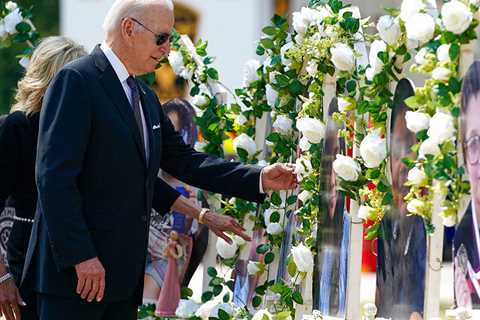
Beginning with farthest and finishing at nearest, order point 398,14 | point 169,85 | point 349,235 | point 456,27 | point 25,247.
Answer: point 169,85
point 25,247
point 349,235
point 398,14
point 456,27

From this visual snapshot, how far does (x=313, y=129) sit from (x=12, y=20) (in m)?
2.32

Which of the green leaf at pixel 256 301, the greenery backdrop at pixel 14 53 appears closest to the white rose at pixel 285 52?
the green leaf at pixel 256 301

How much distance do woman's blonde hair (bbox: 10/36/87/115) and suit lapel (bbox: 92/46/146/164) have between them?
49 centimetres

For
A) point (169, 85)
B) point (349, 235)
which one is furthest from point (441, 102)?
point (169, 85)

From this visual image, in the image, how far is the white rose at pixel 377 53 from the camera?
4.42 m

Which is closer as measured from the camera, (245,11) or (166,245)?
(166,245)

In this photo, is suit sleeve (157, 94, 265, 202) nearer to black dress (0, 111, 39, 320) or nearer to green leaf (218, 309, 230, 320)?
black dress (0, 111, 39, 320)

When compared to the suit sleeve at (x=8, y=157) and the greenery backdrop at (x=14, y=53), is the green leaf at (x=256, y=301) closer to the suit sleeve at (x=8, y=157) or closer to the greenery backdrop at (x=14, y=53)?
the suit sleeve at (x=8, y=157)

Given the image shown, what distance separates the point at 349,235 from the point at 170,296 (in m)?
1.75

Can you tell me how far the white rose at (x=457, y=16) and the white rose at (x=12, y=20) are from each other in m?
3.24

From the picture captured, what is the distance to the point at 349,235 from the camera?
4809 mm

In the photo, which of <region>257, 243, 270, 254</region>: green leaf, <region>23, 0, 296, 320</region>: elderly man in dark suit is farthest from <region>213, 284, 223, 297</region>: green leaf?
<region>23, 0, 296, 320</region>: elderly man in dark suit

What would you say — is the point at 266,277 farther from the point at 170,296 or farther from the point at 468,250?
the point at 468,250

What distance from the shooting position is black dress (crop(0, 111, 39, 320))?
16.6 ft
